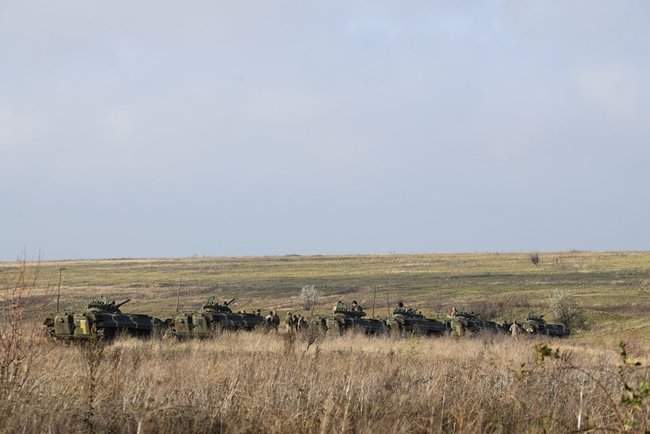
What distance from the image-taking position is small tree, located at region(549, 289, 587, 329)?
45.3 meters

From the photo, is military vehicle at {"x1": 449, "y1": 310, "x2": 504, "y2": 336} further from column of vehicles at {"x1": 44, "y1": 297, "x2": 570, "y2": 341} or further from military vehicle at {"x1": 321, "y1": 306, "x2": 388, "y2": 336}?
military vehicle at {"x1": 321, "y1": 306, "x2": 388, "y2": 336}

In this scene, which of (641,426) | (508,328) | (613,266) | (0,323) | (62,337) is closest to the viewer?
(641,426)

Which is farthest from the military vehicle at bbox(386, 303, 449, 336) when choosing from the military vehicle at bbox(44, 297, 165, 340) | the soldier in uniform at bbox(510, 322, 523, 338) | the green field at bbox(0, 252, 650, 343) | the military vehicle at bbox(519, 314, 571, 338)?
the military vehicle at bbox(44, 297, 165, 340)

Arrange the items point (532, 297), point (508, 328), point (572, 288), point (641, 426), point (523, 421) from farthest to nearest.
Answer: point (572, 288) → point (532, 297) → point (508, 328) → point (523, 421) → point (641, 426)

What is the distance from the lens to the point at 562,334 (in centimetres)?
4050

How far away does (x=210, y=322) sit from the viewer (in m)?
32.8

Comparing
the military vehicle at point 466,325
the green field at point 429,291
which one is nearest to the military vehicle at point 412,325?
the military vehicle at point 466,325

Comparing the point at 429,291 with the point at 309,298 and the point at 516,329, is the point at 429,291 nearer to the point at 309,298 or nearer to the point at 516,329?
the point at 309,298

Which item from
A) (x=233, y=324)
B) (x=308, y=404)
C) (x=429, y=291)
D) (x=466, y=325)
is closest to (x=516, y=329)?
(x=466, y=325)

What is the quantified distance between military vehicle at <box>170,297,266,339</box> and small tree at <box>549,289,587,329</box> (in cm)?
1858

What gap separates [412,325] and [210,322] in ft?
27.2

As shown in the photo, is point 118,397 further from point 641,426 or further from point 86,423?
point 641,426

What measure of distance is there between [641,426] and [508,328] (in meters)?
34.7

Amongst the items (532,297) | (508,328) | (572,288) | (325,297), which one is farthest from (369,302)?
(508,328)
